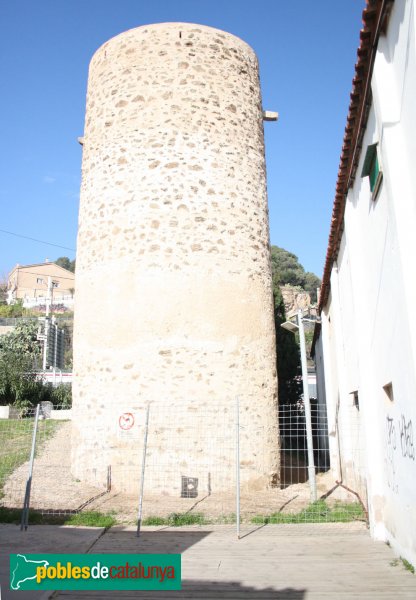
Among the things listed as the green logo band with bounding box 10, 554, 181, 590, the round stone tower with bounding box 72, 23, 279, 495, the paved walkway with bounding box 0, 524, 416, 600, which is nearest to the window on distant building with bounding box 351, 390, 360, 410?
the round stone tower with bounding box 72, 23, 279, 495

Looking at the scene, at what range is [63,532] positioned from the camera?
6.73m

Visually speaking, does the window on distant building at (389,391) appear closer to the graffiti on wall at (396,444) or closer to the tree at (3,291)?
the graffiti on wall at (396,444)

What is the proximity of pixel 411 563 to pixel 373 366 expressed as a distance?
247 centimetres

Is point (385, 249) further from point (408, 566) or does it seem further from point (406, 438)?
point (408, 566)

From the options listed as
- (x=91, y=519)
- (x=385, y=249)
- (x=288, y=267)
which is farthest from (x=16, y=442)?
(x=288, y=267)

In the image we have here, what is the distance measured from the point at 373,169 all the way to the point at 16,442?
34.3 feet

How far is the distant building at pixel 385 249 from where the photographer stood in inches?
175

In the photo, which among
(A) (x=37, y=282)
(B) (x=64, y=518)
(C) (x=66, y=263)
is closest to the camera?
(B) (x=64, y=518)

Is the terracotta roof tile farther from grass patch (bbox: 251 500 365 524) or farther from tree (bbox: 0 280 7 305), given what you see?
tree (bbox: 0 280 7 305)

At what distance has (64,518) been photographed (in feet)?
24.8

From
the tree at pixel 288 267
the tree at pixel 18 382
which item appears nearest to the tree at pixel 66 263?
the tree at pixel 288 267

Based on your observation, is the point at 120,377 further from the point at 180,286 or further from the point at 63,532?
the point at 63,532

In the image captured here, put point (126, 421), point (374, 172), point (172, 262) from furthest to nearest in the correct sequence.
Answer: point (172, 262)
point (126, 421)
point (374, 172)

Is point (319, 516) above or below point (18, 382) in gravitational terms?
below
